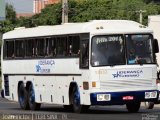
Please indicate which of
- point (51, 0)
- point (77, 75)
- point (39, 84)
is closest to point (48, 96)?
point (39, 84)

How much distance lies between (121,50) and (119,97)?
153 centimetres

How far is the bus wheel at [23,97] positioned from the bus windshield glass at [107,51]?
251 inches

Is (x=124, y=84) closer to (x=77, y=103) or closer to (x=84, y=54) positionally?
(x=84, y=54)

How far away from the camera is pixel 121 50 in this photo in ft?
86.9

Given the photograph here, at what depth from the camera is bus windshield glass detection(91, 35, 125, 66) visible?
26.2 meters

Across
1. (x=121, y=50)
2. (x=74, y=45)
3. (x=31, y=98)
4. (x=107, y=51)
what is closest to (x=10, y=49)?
(x=31, y=98)

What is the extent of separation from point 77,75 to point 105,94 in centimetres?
152

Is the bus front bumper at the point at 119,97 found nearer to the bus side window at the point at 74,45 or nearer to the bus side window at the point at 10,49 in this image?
the bus side window at the point at 74,45

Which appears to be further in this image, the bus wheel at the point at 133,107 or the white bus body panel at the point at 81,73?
the bus wheel at the point at 133,107

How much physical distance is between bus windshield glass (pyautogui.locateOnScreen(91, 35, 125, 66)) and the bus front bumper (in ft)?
3.22

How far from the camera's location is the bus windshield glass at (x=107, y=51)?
2625 centimetres

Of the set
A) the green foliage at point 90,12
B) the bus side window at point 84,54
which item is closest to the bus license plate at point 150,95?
the bus side window at point 84,54

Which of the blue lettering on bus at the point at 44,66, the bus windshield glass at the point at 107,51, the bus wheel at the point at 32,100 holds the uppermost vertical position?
the bus windshield glass at the point at 107,51

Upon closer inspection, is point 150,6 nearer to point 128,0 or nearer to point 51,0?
point 128,0
